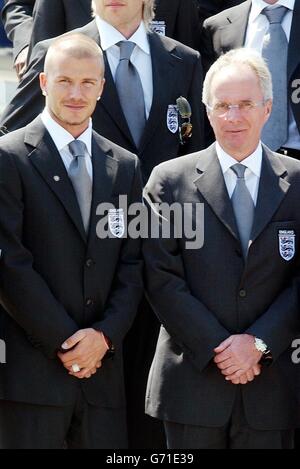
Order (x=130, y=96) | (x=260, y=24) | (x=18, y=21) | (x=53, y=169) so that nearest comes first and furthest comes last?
(x=53, y=169) → (x=130, y=96) → (x=260, y=24) → (x=18, y=21)

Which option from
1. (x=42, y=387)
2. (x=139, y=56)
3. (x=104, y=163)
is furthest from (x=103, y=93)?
(x=42, y=387)

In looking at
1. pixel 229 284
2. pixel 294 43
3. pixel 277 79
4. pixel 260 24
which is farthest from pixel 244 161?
pixel 260 24

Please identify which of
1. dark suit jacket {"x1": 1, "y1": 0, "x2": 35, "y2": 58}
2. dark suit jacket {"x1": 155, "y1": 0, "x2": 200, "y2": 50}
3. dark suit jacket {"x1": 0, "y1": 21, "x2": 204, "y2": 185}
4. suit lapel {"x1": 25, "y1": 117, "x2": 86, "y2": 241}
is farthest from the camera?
dark suit jacket {"x1": 1, "y1": 0, "x2": 35, "y2": 58}

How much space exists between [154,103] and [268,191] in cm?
101

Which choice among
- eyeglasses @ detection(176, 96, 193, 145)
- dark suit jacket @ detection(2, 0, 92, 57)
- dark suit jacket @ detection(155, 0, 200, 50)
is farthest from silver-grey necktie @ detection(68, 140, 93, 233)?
dark suit jacket @ detection(155, 0, 200, 50)

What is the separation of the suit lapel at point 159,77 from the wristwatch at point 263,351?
1325 mm

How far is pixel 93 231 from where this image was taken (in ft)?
17.1

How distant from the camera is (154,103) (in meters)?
5.99

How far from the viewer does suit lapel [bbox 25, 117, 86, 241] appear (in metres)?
5.13

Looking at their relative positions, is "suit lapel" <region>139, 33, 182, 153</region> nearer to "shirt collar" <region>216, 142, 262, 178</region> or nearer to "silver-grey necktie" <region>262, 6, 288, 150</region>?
"silver-grey necktie" <region>262, 6, 288, 150</region>

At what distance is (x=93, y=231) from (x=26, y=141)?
1.56 ft

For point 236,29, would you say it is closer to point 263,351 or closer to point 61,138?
point 61,138

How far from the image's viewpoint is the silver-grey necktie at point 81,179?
5211 mm

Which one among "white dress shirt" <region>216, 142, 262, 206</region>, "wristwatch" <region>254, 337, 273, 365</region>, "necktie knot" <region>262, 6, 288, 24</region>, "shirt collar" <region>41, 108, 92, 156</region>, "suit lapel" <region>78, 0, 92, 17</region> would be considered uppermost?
"suit lapel" <region>78, 0, 92, 17</region>
